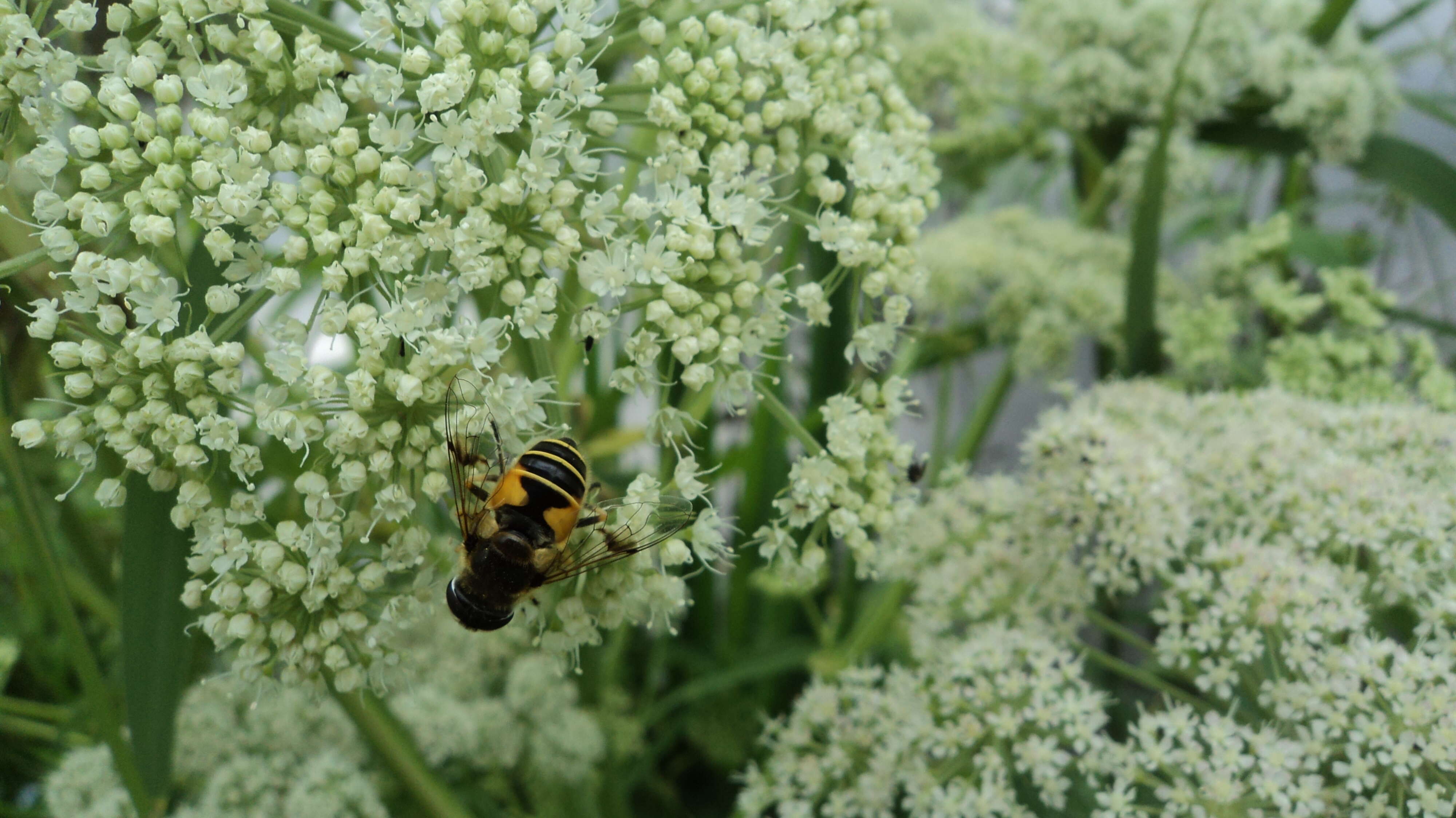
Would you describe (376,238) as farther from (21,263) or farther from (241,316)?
(21,263)

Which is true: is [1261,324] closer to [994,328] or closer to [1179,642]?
[994,328]

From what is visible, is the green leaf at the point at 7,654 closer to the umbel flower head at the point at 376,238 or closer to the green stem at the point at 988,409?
the umbel flower head at the point at 376,238

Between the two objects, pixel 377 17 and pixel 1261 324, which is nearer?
pixel 377 17

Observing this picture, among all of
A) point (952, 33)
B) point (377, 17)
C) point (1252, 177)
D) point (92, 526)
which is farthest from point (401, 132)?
point (1252, 177)

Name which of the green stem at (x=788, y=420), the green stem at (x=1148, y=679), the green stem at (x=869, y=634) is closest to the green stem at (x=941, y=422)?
the green stem at (x=869, y=634)

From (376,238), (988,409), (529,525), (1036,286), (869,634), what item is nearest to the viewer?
(376,238)

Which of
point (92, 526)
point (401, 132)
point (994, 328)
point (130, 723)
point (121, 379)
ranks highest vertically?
point (401, 132)

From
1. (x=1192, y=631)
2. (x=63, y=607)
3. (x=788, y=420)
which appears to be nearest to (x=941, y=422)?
(x=1192, y=631)
